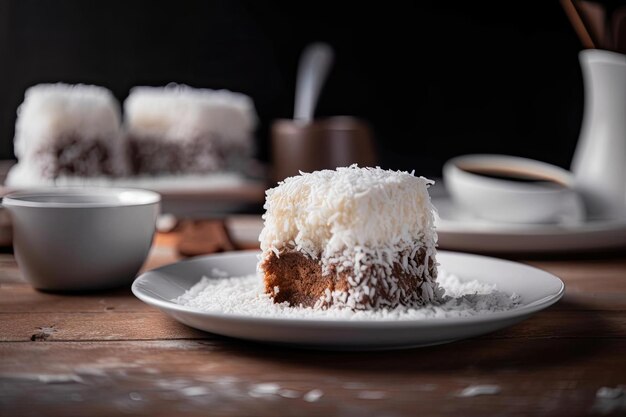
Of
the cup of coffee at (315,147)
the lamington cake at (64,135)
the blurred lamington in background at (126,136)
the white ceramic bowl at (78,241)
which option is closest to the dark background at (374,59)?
the blurred lamington in background at (126,136)

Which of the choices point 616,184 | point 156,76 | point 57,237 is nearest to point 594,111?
point 616,184

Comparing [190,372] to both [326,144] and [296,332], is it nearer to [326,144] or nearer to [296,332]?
[296,332]

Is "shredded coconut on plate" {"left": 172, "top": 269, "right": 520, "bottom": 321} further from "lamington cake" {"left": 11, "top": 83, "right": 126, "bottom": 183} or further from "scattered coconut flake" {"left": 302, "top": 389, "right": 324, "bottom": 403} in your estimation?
"lamington cake" {"left": 11, "top": 83, "right": 126, "bottom": 183}

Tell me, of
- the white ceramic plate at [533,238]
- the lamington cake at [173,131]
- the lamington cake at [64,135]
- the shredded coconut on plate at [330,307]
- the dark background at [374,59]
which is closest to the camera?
the shredded coconut on plate at [330,307]

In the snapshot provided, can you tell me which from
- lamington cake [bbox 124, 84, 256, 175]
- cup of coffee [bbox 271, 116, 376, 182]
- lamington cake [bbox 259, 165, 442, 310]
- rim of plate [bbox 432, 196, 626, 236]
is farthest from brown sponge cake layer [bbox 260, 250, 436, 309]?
lamington cake [bbox 124, 84, 256, 175]

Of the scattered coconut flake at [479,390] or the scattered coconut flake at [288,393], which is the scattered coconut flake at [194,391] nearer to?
the scattered coconut flake at [288,393]

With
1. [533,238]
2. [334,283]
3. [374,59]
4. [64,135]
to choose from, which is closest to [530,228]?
[533,238]
